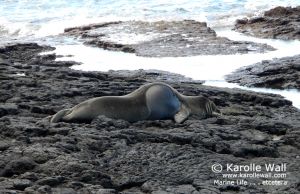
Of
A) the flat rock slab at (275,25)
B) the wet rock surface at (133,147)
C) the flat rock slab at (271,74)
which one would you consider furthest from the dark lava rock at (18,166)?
the flat rock slab at (275,25)

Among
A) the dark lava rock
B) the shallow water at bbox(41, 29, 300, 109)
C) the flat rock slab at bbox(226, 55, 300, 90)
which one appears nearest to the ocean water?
the shallow water at bbox(41, 29, 300, 109)

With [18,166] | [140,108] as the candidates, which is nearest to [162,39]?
[140,108]

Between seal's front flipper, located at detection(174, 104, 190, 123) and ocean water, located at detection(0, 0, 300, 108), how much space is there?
8.11ft

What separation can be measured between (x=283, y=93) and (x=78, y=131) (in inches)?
192

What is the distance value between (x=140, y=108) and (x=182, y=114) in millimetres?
585

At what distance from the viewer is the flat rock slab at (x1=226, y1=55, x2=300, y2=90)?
36.8 ft

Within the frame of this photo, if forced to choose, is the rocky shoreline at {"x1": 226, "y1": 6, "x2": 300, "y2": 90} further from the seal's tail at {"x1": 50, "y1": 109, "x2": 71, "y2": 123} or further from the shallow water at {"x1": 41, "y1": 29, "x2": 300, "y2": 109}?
the seal's tail at {"x1": 50, "y1": 109, "x2": 71, "y2": 123}

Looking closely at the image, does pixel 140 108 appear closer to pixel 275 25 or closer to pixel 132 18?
pixel 275 25

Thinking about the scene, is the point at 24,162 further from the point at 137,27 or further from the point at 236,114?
the point at 137,27

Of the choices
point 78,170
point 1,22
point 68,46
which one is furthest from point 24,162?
point 1,22

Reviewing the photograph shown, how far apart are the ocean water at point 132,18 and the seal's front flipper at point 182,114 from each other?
2471 millimetres

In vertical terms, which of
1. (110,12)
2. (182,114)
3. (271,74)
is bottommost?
(271,74)

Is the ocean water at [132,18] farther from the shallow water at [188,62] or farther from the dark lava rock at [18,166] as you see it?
the dark lava rock at [18,166]

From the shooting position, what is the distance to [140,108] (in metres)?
7.70
